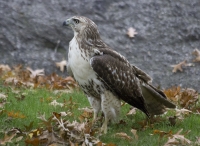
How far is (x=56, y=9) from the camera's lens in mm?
12984

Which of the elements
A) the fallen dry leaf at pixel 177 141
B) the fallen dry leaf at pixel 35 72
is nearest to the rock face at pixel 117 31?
the fallen dry leaf at pixel 35 72

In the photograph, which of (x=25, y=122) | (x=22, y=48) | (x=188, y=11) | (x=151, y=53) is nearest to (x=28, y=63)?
(x=22, y=48)

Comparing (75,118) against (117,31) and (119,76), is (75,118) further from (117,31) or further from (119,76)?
(117,31)

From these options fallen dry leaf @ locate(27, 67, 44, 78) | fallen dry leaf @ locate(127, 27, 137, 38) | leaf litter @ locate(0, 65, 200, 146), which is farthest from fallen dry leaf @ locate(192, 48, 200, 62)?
fallen dry leaf @ locate(27, 67, 44, 78)

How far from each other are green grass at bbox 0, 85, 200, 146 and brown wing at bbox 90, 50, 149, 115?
17.1 inches

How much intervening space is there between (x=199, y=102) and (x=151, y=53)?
3.75m

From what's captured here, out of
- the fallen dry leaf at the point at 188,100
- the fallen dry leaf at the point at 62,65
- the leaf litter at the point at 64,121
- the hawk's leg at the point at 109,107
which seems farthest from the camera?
the fallen dry leaf at the point at 62,65

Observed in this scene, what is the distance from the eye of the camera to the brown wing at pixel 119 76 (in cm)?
691

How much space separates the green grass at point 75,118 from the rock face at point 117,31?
3045 millimetres

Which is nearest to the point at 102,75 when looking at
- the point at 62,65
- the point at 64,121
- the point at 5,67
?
the point at 64,121

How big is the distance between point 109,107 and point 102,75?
510 mm

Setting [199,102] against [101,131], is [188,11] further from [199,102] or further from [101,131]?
[101,131]

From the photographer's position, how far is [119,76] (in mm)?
7199

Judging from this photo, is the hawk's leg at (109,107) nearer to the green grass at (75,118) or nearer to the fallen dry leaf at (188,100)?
the green grass at (75,118)
